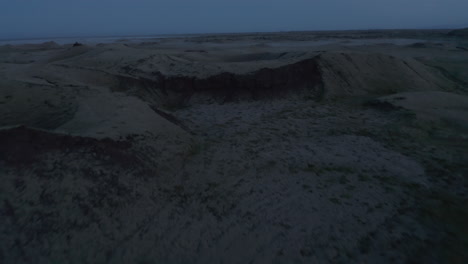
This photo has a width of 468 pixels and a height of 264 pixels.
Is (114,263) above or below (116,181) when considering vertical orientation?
below

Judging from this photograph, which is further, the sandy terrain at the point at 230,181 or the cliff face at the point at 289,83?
the cliff face at the point at 289,83

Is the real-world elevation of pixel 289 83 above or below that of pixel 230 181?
above

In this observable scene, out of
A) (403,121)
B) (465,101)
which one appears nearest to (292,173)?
(403,121)

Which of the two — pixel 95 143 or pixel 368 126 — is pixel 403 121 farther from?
pixel 95 143

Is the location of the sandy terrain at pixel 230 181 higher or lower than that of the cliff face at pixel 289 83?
lower

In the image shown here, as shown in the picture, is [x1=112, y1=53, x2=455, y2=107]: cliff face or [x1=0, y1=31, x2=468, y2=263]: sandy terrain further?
[x1=112, y1=53, x2=455, y2=107]: cliff face

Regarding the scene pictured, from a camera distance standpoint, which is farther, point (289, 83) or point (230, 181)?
point (289, 83)

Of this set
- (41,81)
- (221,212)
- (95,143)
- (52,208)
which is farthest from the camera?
(41,81)

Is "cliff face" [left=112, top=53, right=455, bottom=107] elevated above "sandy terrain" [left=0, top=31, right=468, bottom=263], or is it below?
above
